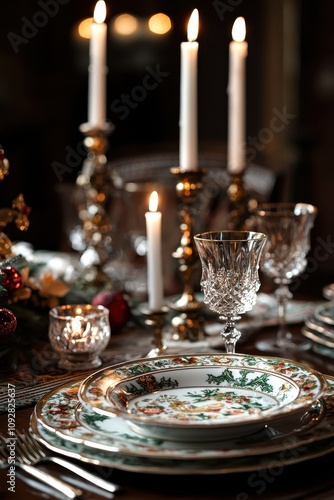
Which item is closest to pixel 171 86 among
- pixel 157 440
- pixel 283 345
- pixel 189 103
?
pixel 189 103

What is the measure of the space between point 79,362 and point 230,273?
28cm

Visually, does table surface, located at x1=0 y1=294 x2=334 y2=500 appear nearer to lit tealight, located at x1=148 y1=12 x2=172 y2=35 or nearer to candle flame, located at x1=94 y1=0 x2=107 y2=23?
candle flame, located at x1=94 y1=0 x2=107 y2=23

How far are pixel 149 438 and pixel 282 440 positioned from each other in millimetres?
133

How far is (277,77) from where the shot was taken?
441 centimetres

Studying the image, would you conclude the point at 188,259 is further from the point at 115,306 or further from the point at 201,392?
the point at 201,392

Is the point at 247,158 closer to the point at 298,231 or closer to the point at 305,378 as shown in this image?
the point at 298,231

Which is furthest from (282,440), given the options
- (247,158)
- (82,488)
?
(247,158)

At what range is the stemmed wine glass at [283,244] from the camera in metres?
1.33

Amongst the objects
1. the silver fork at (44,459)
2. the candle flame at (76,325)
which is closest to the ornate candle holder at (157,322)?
the candle flame at (76,325)

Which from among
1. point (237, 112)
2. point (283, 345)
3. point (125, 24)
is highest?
point (125, 24)

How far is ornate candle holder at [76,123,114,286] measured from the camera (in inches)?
63.6

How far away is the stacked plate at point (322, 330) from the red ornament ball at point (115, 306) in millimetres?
301

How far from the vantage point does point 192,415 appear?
90 centimetres

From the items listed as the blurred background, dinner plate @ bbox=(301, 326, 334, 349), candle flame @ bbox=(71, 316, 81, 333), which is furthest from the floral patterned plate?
the blurred background
